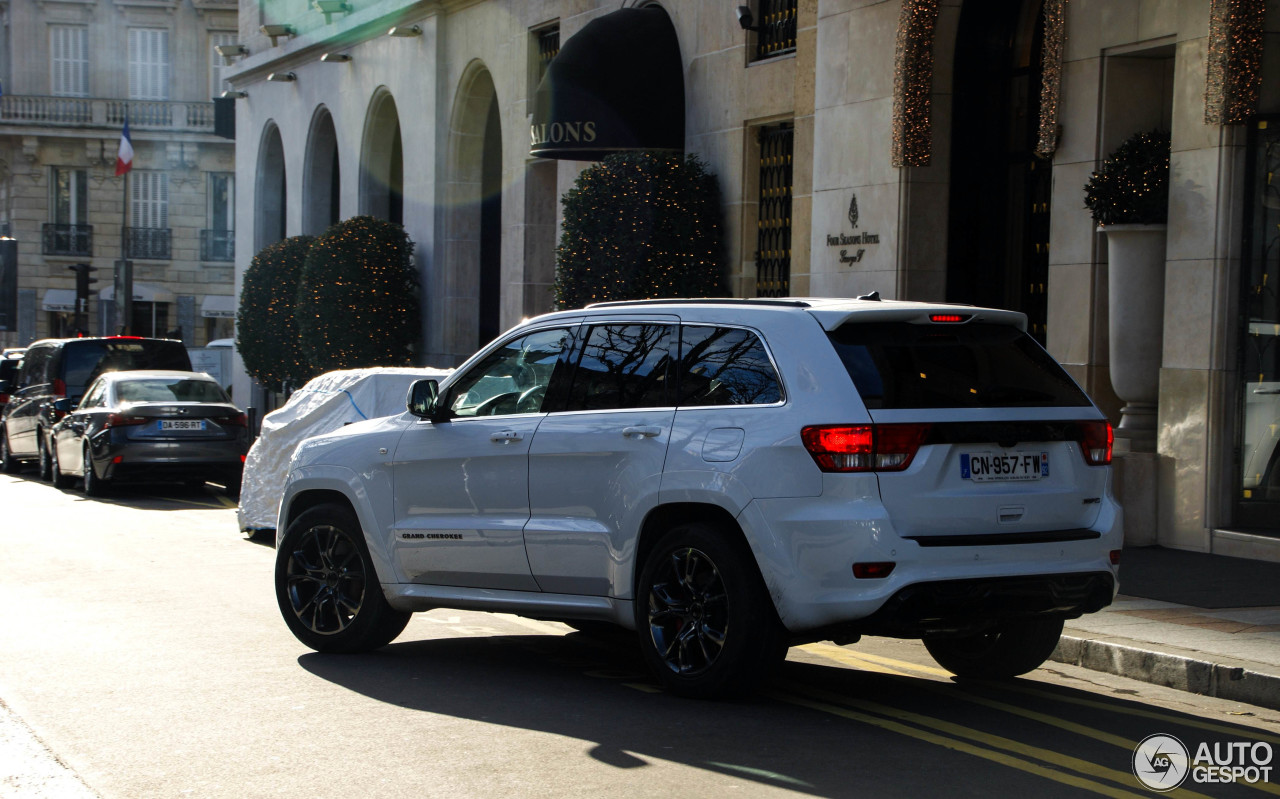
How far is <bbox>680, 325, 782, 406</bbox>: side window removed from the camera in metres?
6.76

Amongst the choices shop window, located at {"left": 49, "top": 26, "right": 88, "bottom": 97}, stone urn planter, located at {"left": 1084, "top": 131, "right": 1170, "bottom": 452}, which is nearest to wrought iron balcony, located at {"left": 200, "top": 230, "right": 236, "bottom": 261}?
shop window, located at {"left": 49, "top": 26, "right": 88, "bottom": 97}

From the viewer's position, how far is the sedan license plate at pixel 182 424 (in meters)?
18.6

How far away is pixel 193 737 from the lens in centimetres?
641

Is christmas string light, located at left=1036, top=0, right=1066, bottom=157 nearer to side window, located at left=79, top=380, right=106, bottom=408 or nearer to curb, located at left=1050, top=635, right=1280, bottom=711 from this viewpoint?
curb, located at left=1050, top=635, right=1280, bottom=711

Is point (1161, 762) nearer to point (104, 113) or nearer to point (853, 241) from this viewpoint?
point (853, 241)

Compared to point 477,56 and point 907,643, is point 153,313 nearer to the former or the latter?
point 477,56

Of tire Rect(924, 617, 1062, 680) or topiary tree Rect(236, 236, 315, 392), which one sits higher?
topiary tree Rect(236, 236, 315, 392)

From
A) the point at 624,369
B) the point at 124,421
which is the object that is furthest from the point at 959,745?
the point at 124,421

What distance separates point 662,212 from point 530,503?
38.2 ft

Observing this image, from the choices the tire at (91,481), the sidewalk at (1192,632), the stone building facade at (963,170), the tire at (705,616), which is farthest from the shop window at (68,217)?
the tire at (705,616)

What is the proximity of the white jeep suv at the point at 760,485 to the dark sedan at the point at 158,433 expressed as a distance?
36.5ft

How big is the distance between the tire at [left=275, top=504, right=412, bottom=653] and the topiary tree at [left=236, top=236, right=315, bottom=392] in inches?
850

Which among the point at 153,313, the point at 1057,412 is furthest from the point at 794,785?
the point at 153,313

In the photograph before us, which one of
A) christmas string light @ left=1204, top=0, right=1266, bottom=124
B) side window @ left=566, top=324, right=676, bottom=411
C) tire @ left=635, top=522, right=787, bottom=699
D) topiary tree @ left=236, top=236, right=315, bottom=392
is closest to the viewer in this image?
tire @ left=635, top=522, right=787, bottom=699
